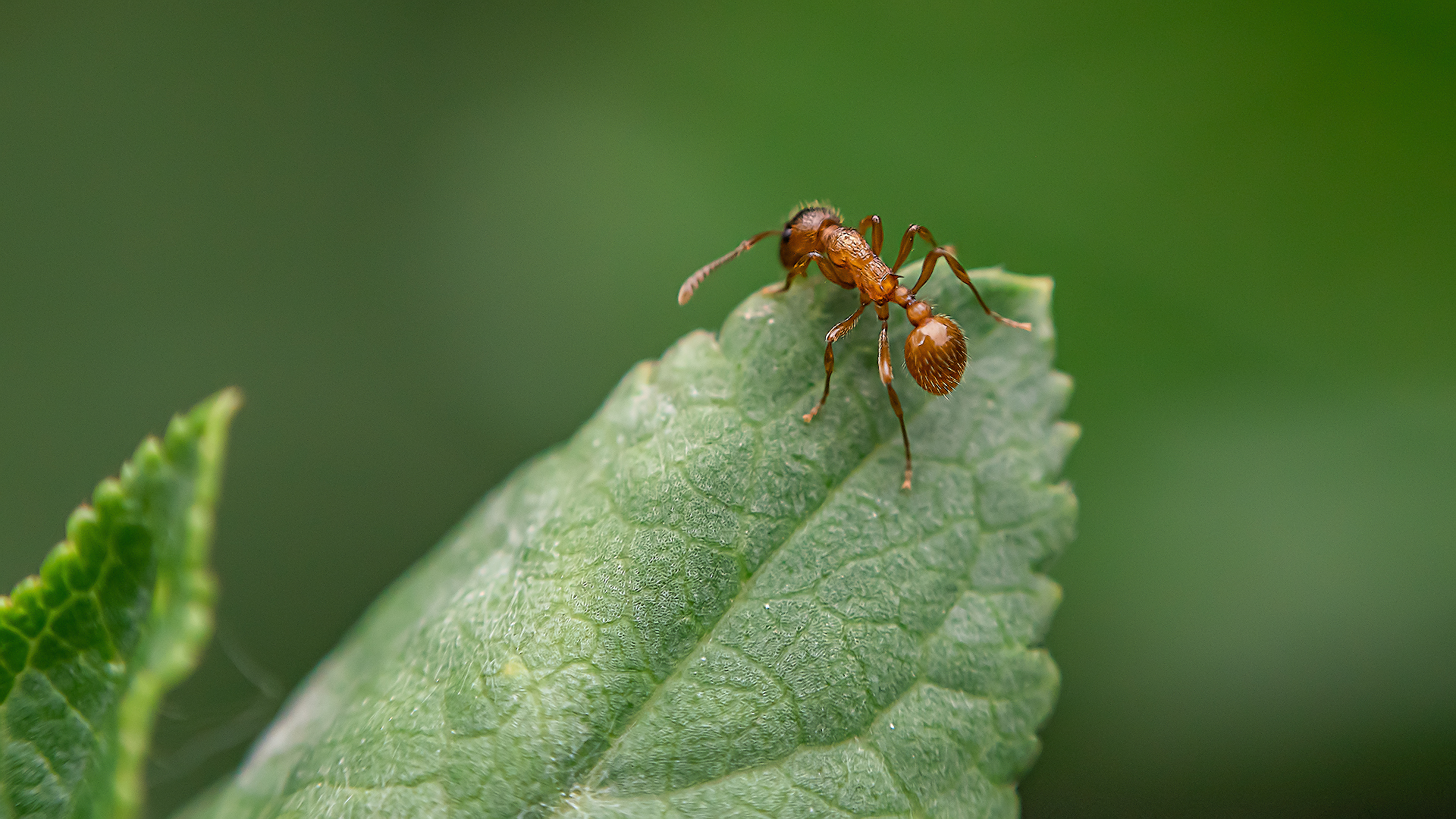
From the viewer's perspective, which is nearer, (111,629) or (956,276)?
(111,629)

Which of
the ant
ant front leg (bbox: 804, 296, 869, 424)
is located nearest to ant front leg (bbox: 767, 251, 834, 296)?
the ant

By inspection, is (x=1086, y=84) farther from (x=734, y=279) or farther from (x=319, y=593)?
(x=319, y=593)

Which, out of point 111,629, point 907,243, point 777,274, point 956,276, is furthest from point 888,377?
point 777,274

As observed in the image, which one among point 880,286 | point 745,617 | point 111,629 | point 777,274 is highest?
point 111,629

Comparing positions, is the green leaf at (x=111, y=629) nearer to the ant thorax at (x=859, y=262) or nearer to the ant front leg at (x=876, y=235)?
the ant thorax at (x=859, y=262)

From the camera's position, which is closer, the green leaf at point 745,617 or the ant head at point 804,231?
the green leaf at point 745,617

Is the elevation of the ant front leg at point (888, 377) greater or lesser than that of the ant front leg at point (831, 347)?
lesser

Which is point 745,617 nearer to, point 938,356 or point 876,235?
point 938,356

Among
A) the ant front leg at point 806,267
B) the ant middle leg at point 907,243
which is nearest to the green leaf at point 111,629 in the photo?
the ant front leg at point 806,267
